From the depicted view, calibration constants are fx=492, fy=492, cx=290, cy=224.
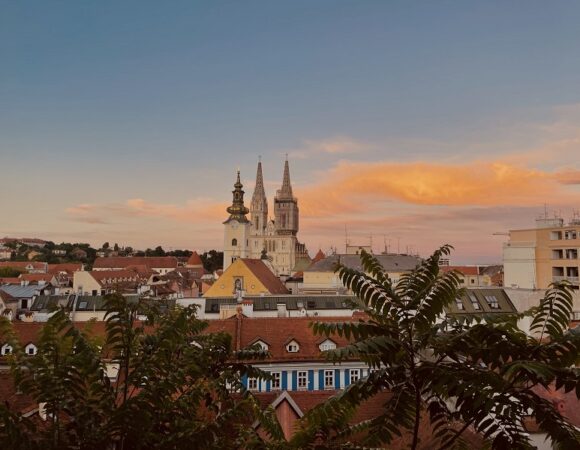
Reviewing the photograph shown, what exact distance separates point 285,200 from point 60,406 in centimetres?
18371

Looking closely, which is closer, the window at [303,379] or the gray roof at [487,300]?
the window at [303,379]

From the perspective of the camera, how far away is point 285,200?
18875cm

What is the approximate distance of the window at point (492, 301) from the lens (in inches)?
1950

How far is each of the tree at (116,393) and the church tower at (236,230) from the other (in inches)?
4443

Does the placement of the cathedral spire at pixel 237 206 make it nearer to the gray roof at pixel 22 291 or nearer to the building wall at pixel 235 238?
the building wall at pixel 235 238

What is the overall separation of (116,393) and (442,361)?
374cm

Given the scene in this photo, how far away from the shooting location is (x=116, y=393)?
5.69m

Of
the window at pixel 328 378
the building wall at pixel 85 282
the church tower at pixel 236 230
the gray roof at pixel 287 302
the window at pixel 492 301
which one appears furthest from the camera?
the church tower at pixel 236 230

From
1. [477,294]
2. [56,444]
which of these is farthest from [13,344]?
[477,294]

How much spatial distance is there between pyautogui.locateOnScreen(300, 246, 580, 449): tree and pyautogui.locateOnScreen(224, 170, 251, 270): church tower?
114 m

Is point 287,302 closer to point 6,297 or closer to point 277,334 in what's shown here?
point 277,334

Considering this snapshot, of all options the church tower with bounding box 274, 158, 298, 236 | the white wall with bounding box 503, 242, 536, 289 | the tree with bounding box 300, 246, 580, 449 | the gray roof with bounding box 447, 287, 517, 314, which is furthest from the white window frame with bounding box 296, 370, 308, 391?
the church tower with bounding box 274, 158, 298, 236

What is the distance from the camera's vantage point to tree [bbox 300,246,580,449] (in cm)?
468

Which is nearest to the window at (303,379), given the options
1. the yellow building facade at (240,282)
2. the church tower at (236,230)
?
the yellow building facade at (240,282)
